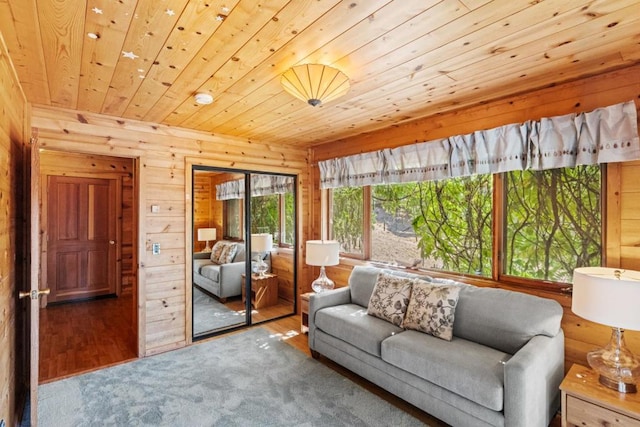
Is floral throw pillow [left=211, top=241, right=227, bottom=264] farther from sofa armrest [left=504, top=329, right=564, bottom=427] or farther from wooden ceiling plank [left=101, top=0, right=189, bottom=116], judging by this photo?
sofa armrest [left=504, top=329, right=564, bottom=427]

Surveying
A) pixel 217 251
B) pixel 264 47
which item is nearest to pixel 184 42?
pixel 264 47

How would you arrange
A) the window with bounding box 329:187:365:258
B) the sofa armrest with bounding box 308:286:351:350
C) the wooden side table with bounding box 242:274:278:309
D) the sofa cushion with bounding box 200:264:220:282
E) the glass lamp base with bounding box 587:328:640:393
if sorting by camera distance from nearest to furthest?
the glass lamp base with bounding box 587:328:640:393, the sofa armrest with bounding box 308:286:351:350, the sofa cushion with bounding box 200:264:220:282, the window with bounding box 329:187:365:258, the wooden side table with bounding box 242:274:278:309

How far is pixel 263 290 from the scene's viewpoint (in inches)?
172

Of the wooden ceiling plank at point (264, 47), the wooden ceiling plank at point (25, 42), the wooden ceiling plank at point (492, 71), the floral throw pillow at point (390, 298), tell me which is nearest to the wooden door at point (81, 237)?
the wooden ceiling plank at point (25, 42)

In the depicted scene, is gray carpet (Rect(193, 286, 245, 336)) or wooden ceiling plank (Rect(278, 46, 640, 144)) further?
gray carpet (Rect(193, 286, 245, 336))

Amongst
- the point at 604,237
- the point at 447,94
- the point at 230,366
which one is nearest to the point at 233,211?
the point at 230,366

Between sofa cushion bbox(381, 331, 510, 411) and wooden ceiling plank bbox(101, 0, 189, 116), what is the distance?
2.50 meters

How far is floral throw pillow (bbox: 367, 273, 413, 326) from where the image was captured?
2.81 metres

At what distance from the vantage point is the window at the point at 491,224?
7.83ft

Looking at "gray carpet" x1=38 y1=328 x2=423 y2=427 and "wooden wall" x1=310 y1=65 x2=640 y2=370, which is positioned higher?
"wooden wall" x1=310 y1=65 x2=640 y2=370

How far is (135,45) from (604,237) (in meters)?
3.25

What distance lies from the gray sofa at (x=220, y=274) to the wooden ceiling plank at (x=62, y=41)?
2.02 meters

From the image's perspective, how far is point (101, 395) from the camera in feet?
8.43

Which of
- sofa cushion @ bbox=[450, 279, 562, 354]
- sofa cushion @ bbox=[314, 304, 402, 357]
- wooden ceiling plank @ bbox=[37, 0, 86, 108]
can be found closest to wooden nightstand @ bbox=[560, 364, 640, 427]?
sofa cushion @ bbox=[450, 279, 562, 354]
